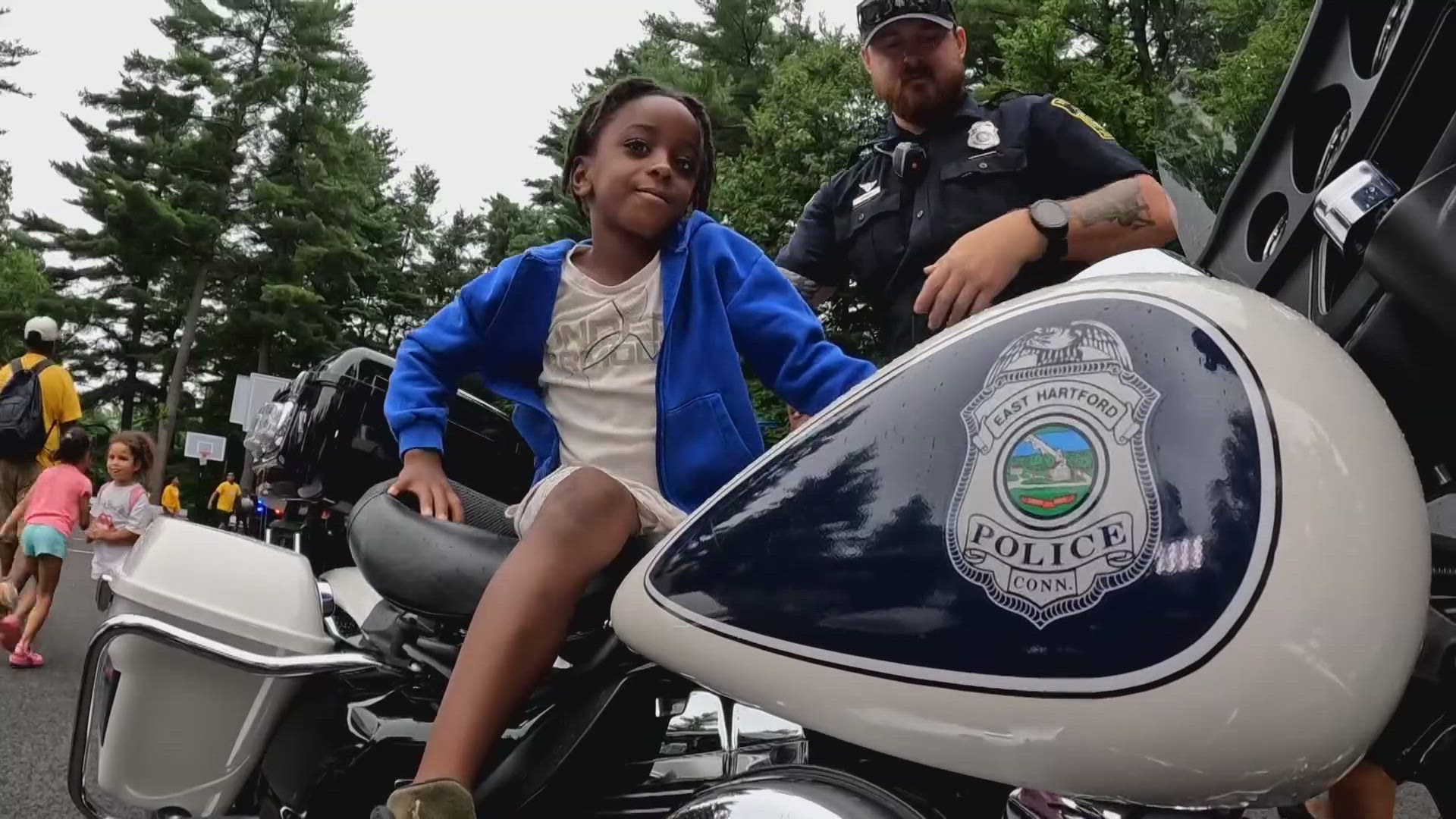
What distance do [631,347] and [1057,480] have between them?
98 centimetres

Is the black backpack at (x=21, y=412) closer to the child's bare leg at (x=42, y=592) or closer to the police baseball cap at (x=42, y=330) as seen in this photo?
the police baseball cap at (x=42, y=330)

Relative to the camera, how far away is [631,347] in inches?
68.4

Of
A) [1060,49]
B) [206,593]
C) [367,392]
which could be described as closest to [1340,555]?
[206,593]

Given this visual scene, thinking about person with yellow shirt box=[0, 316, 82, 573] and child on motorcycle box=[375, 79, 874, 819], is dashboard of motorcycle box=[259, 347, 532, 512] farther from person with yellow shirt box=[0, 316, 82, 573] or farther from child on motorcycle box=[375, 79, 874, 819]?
person with yellow shirt box=[0, 316, 82, 573]

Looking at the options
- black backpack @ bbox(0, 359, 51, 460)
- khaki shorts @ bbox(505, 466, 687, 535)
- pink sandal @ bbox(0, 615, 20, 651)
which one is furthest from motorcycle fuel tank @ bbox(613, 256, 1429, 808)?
black backpack @ bbox(0, 359, 51, 460)

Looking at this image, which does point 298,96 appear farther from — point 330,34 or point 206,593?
point 206,593

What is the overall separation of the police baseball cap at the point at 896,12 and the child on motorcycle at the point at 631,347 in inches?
15.2

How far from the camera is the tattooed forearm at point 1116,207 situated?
5.07ft

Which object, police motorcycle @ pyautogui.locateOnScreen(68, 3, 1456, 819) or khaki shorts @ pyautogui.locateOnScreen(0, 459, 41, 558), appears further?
khaki shorts @ pyautogui.locateOnScreen(0, 459, 41, 558)

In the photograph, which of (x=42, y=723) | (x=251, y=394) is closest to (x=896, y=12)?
(x=42, y=723)

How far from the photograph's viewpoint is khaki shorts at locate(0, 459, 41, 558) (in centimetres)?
600

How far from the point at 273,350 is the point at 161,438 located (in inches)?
179

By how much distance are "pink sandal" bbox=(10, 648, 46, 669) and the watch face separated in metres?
5.48

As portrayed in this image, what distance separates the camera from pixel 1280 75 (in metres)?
1.15
